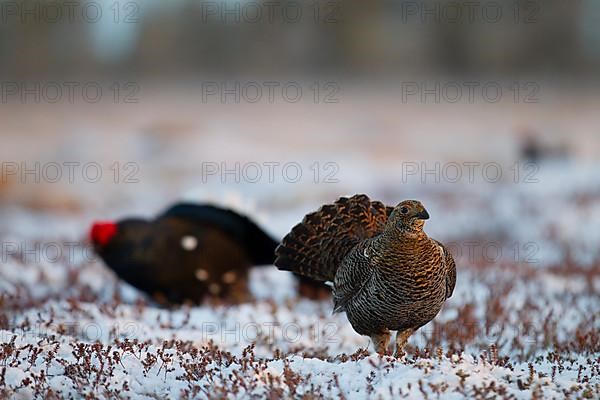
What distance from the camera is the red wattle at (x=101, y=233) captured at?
8.66m

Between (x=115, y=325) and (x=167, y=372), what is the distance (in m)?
2.14

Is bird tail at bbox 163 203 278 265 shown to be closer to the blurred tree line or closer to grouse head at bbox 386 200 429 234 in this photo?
grouse head at bbox 386 200 429 234

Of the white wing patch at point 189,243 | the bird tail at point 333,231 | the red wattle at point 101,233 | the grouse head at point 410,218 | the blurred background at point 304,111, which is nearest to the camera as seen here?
the grouse head at point 410,218

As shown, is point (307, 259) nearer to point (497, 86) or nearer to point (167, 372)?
point (167, 372)

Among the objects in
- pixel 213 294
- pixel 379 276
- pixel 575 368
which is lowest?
pixel 213 294

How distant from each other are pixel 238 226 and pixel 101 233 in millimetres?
1445

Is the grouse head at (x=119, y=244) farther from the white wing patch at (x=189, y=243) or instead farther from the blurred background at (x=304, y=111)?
the blurred background at (x=304, y=111)

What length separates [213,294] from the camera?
8.99m

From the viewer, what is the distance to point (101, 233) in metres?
8.66

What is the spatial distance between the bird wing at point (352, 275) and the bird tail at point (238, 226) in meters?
2.96

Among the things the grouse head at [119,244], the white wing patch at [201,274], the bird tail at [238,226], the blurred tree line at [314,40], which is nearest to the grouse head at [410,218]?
the bird tail at [238,226]

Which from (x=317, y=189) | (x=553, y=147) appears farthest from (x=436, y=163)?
(x=317, y=189)

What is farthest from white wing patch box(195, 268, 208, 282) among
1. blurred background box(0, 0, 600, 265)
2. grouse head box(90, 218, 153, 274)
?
blurred background box(0, 0, 600, 265)

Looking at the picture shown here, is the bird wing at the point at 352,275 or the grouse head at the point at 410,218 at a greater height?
the grouse head at the point at 410,218
